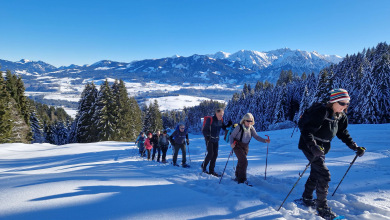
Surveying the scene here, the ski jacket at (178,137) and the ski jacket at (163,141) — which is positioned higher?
the ski jacket at (178,137)

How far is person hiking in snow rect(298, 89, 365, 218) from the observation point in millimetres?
3645

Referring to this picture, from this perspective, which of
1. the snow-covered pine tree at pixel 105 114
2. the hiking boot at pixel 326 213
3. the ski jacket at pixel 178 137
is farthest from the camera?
the snow-covered pine tree at pixel 105 114

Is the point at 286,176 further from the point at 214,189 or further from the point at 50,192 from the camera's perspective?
the point at 50,192

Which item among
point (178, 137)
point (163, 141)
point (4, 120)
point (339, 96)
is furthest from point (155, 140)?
point (4, 120)

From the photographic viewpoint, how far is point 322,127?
3850 mm

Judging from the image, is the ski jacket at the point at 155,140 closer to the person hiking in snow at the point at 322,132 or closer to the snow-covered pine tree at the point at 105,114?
the person hiking in snow at the point at 322,132

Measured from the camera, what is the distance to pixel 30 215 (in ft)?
9.35

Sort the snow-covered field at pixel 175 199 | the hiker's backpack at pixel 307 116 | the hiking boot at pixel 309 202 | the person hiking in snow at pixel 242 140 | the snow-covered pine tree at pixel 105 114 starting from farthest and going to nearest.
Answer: the snow-covered pine tree at pixel 105 114
the person hiking in snow at pixel 242 140
the hiking boot at pixel 309 202
the hiker's backpack at pixel 307 116
the snow-covered field at pixel 175 199

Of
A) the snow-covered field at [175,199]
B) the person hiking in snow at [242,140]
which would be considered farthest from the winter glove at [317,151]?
the person hiking in snow at [242,140]

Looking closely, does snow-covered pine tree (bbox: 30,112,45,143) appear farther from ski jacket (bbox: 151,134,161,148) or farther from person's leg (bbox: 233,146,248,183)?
person's leg (bbox: 233,146,248,183)

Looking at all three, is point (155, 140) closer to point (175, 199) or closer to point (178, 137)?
point (178, 137)

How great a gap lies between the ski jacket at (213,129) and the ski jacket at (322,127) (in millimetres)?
3194

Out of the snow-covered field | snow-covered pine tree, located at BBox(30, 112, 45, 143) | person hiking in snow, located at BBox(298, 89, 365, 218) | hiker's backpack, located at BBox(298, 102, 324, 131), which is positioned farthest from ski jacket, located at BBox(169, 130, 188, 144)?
snow-covered pine tree, located at BBox(30, 112, 45, 143)

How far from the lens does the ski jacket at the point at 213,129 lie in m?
6.98
